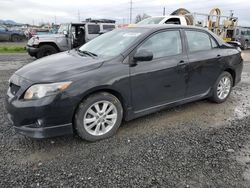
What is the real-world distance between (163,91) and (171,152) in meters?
1.08

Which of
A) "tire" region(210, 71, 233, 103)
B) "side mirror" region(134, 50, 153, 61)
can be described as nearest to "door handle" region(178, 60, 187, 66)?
"side mirror" region(134, 50, 153, 61)

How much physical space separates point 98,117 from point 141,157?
81 centimetres

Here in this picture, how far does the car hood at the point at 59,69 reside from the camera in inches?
112

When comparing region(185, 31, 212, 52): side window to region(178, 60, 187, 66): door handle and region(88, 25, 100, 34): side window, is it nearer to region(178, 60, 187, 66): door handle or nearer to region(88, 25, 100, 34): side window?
region(178, 60, 187, 66): door handle

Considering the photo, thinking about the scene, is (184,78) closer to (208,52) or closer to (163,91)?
(163,91)

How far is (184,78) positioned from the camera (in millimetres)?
3906

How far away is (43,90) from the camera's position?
2754 millimetres

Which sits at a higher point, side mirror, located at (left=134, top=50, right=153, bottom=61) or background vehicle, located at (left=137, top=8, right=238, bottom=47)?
background vehicle, located at (left=137, top=8, right=238, bottom=47)

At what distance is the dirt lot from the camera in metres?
2.43

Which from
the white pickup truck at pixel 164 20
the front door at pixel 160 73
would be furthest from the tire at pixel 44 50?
the front door at pixel 160 73

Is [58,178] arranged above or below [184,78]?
below

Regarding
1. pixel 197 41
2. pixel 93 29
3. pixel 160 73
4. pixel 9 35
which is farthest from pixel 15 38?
pixel 160 73

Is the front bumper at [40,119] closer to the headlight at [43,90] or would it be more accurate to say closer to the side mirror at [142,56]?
the headlight at [43,90]

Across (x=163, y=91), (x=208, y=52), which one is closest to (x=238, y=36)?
(x=208, y=52)
